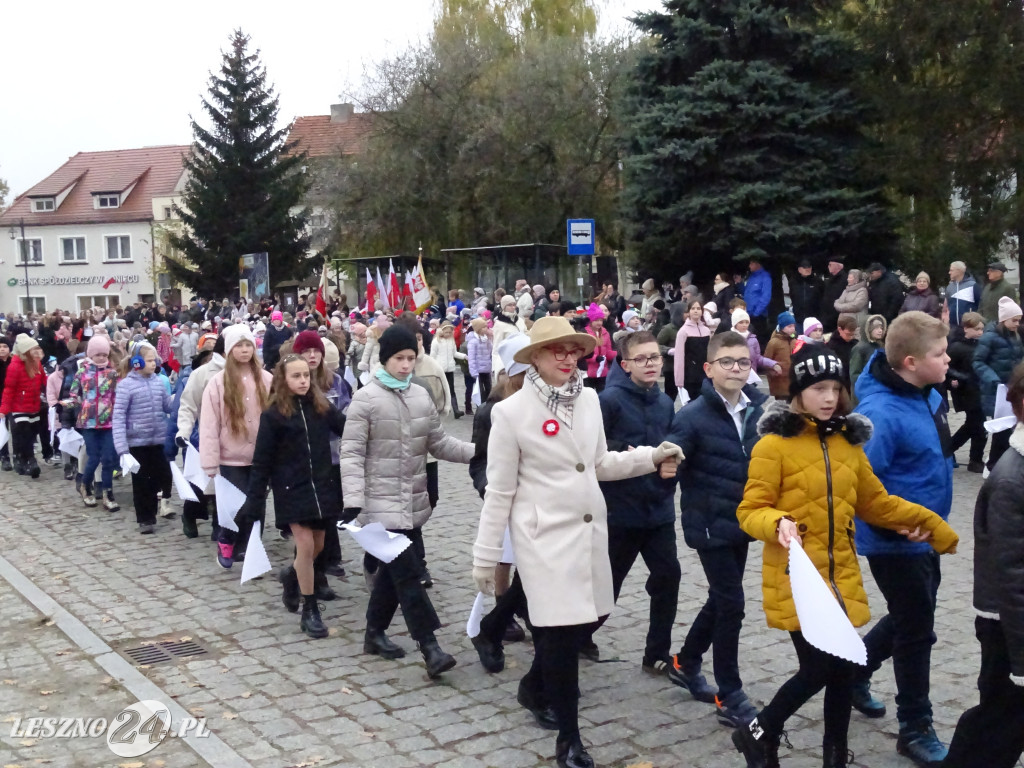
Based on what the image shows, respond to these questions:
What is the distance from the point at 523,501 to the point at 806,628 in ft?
4.22

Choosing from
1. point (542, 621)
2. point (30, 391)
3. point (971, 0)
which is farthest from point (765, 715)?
point (971, 0)

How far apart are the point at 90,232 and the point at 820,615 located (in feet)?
254

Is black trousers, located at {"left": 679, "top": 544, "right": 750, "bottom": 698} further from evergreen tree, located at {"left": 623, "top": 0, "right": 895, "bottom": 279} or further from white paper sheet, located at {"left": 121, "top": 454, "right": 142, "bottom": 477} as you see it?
evergreen tree, located at {"left": 623, "top": 0, "right": 895, "bottom": 279}

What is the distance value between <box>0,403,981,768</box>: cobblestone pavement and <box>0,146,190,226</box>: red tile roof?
69.9m

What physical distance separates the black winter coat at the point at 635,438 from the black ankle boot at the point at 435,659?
1.17 meters

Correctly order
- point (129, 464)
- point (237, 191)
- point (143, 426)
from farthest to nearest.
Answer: point (237, 191), point (143, 426), point (129, 464)

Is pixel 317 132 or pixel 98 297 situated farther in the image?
pixel 98 297

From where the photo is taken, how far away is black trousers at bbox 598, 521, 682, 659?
5.88 m

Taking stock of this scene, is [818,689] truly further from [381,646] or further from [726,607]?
[381,646]

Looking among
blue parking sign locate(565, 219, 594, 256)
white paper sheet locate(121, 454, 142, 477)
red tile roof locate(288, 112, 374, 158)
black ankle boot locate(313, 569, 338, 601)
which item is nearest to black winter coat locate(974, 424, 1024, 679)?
black ankle boot locate(313, 569, 338, 601)

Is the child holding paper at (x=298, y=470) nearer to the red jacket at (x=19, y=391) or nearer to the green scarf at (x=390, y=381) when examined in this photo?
the green scarf at (x=390, y=381)


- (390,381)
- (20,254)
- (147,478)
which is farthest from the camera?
(20,254)

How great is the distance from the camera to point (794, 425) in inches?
177

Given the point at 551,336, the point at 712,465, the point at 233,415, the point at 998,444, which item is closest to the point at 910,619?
the point at 712,465
